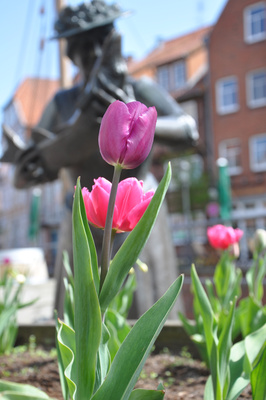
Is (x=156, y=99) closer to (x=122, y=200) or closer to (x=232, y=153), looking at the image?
(x=122, y=200)

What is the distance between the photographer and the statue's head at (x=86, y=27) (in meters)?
1.82

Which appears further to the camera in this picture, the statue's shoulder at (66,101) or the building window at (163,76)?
the building window at (163,76)

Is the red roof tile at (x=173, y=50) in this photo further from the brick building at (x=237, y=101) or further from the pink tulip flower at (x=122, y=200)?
the pink tulip flower at (x=122, y=200)

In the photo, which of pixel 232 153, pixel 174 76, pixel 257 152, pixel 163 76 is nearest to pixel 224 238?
pixel 257 152

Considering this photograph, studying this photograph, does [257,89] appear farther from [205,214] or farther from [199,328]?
[199,328]

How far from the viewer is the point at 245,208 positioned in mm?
16734

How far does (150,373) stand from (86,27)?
4.23ft

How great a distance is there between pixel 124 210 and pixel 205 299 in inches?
13.2

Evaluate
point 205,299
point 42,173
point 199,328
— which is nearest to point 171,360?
point 199,328

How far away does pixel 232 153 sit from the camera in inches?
674

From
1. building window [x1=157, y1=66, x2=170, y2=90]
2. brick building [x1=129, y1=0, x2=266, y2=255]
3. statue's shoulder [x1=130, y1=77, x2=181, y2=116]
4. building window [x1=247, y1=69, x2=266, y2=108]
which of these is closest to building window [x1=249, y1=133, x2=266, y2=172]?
brick building [x1=129, y1=0, x2=266, y2=255]

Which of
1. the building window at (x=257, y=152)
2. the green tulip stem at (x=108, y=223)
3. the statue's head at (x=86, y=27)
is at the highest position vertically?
the building window at (x=257, y=152)

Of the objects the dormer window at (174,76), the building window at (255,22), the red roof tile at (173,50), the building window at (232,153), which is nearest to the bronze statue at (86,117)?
the building window at (232,153)

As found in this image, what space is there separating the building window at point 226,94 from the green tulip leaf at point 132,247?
1723 centimetres
